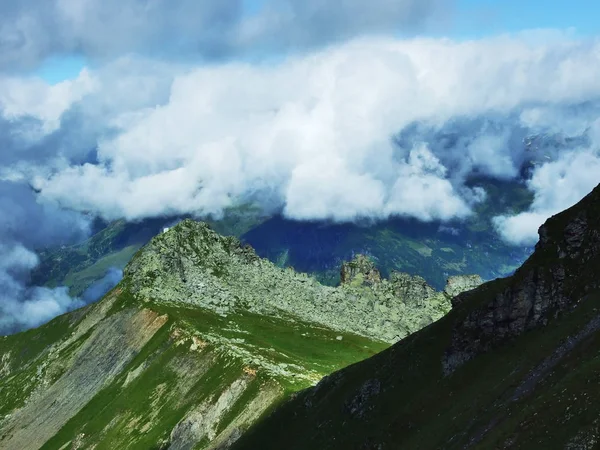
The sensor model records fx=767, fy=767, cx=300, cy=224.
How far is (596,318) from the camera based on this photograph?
262ft

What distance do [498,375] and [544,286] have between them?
13.5 meters

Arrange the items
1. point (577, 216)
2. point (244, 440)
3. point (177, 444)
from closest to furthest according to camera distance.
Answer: point (577, 216) < point (244, 440) < point (177, 444)

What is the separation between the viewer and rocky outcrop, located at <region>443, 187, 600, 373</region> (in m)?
92.1

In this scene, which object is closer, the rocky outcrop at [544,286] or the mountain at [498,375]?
the mountain at [498,375]

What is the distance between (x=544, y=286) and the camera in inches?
3767

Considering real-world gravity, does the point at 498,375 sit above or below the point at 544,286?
below

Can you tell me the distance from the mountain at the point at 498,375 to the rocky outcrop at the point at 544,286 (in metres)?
0.14

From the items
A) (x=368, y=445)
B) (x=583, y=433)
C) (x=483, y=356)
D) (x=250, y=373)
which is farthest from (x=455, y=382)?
(x=250, y=373)

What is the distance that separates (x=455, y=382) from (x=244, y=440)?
58.6 m

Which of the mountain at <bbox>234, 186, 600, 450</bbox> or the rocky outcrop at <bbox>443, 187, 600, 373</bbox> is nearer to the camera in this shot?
the mountain at <bbox>234, 186, 600, 450</bbox>

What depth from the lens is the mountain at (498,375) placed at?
68375 millimetres

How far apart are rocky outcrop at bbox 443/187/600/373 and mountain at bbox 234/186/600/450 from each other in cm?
14

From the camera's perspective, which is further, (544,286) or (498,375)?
(544,286)

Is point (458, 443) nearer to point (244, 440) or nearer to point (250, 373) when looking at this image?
point (244, 440)
